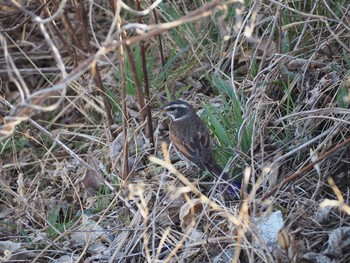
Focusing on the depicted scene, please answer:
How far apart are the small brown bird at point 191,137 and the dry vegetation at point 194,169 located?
5.5 inches

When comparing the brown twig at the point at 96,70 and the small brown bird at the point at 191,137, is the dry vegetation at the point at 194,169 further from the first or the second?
the small brown bird at the point at 191,137

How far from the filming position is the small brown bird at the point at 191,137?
6.18 metres

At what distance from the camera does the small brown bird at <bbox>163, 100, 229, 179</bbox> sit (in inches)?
243

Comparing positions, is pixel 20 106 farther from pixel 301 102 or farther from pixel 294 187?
pixel 301 102

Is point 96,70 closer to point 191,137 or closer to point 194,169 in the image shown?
point 191,137

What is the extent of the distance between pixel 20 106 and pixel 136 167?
2727mm

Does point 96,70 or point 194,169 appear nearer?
point 194,169

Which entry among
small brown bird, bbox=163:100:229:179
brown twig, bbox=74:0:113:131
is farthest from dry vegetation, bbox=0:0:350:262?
→ small brown bird, bbox=163:100:229:179

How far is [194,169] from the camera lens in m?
6.61

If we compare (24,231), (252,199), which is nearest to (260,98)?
(252,199)

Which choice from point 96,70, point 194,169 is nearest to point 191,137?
point 194,169

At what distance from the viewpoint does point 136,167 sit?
22.6 ft

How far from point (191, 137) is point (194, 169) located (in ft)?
1.02

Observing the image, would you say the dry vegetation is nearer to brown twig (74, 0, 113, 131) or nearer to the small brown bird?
brown twig (74, 0, 113, 131)
